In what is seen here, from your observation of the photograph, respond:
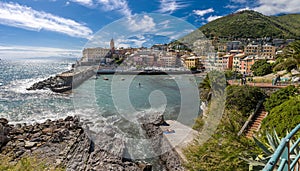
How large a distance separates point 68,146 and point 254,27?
64.7m

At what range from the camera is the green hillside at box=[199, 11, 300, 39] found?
54.4 metres

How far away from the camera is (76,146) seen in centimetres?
714

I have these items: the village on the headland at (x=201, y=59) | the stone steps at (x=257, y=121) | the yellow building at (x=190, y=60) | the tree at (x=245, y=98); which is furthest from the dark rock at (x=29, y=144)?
the yellow building at (x=190, y=60)

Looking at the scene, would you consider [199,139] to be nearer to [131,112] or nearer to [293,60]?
[293,60]

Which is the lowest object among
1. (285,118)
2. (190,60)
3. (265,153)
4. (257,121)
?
(257,121)

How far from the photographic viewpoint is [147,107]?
518 inches

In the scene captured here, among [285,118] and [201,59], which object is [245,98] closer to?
[285,118]

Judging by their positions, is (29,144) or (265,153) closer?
(265,153)

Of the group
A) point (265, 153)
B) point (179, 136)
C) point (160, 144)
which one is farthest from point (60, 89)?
point (265, 153)

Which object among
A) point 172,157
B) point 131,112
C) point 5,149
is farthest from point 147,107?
point 5,149

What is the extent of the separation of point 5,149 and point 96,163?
3.84m

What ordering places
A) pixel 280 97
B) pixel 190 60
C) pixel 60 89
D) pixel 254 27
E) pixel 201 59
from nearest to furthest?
1. pixel 280 97
2. pixel 190 60
3. pixel 201 59
4. pixel 60 89
5. pixel 254 27

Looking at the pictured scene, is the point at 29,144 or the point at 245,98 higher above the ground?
the point at 245,98

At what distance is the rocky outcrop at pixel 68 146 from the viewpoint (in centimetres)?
585
